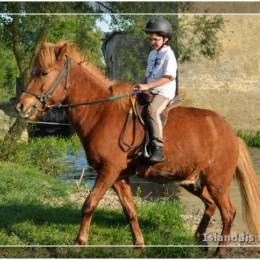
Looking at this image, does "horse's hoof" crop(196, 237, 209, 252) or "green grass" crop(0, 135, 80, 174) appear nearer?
"horse's hoof" crop(196, 237, 209, 252)

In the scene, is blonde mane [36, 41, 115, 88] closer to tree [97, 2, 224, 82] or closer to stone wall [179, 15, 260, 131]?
tree [97, 2, 224, 82]

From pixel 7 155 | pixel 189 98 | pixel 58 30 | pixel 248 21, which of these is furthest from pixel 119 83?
pixel 248 21

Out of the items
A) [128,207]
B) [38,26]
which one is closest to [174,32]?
[38,26]

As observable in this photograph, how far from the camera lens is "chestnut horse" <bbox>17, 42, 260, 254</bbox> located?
6.06m

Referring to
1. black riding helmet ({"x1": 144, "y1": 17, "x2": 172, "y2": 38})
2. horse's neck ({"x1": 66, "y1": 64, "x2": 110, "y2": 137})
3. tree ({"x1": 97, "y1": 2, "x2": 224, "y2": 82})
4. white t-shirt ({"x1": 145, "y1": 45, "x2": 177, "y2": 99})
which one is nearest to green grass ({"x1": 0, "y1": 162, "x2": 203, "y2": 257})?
horse's neck ({"x1": 66, "y1": 64, "x2": 110, "y2": 137})

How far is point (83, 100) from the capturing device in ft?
20.8

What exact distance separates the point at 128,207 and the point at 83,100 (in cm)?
145

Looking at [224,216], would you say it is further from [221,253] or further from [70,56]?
[70,56]

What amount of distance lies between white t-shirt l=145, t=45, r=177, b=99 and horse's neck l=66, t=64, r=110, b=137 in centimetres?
71

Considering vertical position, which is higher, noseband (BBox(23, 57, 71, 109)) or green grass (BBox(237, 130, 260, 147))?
noseband (BBox(23, 57, 71, 109))

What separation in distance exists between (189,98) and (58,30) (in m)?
6.72

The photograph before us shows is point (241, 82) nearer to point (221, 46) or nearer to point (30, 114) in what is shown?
point (221, 46)

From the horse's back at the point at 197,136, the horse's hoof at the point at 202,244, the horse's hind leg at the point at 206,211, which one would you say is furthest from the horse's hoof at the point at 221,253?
the horse's back at the point at 197,136

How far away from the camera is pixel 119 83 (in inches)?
259
